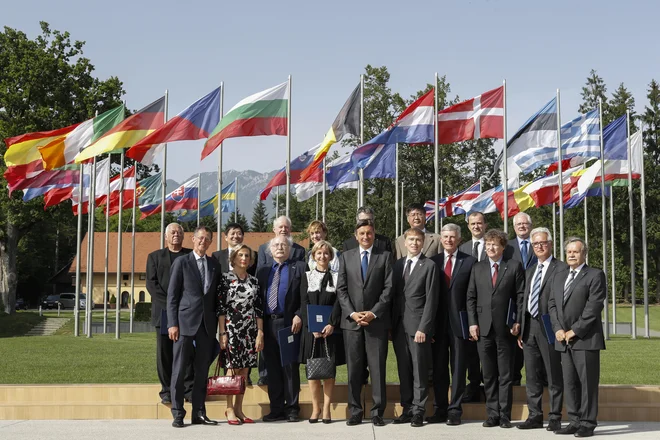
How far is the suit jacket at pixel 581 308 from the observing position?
28.6ft

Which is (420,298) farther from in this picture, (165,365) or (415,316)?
(165,365)

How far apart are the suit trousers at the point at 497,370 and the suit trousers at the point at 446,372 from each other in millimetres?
234

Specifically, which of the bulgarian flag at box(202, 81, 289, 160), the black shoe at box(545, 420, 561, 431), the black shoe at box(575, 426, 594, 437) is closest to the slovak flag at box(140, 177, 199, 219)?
the bulgarian flag at box(202, 81, 289, 160)

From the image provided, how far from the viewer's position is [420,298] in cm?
932

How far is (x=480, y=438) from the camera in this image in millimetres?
8367

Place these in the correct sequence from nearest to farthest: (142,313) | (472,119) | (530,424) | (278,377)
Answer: (530,424) → (278,377) → (472,119) → (142,313)

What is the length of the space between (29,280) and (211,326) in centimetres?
7543

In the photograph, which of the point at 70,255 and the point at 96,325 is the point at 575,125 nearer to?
the point at 96,325

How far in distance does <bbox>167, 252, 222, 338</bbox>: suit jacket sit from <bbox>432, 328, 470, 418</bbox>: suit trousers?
259 cm

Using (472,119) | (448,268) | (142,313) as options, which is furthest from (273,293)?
(142,313)

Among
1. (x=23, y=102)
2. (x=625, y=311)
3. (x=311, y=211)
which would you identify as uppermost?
(x=23, y=102)

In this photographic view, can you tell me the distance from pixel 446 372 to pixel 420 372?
416mm

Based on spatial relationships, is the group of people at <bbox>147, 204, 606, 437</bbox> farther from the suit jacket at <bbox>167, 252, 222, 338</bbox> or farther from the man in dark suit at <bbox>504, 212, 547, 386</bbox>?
the man in dark suit at <bbox>504, 212, 547, 386</bbox>

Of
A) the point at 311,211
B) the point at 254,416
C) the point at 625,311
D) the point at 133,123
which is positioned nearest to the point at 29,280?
the point at 311,211
